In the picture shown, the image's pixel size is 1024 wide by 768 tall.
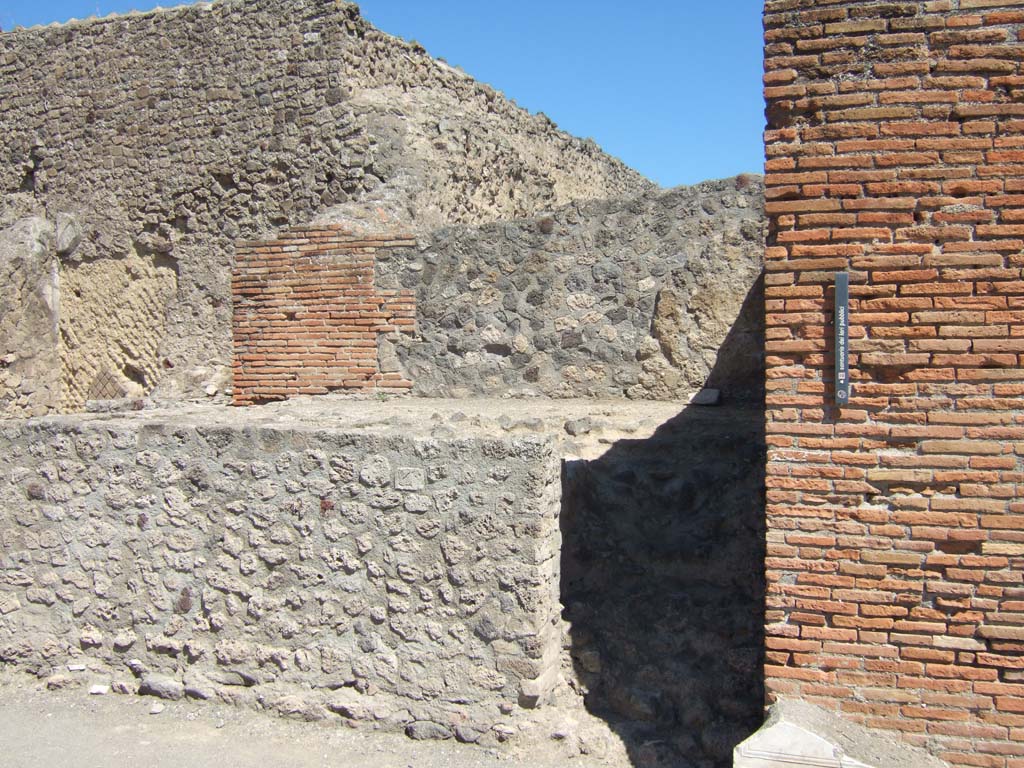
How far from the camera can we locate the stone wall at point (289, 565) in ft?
13.9

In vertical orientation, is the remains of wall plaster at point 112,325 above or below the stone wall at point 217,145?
below

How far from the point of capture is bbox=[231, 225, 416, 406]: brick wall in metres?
A: 7.26

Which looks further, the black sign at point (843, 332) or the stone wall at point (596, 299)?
the stone wall at point (596, 299)

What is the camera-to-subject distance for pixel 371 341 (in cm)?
726

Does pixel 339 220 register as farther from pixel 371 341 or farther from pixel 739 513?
pixel 739 513

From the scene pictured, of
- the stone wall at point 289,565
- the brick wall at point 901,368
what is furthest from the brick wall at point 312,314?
the brick wall at point 901,368

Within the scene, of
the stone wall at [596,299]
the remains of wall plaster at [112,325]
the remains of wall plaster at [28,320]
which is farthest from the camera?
the remains of wall plaster at [112,325]

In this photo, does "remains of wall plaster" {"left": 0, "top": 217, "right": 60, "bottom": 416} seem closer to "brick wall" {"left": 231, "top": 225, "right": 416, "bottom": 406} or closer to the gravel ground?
"brick wall" {"left": 231, "top": 225, "right": 416, "bottom": 406}

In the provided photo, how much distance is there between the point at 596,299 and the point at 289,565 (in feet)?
10.0

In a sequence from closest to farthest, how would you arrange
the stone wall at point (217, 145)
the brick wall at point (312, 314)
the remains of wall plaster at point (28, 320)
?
the brick wall at point (312, 314), the stone wall at point (217, 145), the remains of wall plaster at point (28, 320)

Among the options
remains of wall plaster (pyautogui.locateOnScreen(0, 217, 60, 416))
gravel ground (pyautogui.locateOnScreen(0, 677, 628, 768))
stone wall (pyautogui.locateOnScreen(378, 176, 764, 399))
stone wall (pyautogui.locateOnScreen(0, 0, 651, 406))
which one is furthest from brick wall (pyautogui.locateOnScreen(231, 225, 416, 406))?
remains of wall plaster (pyautogui.locateOnScreen(0, 217, 60, 416))

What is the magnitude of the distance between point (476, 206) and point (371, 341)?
3137mm

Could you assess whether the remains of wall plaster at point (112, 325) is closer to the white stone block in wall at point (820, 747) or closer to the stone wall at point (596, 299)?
the stone wall at point (596, 299)

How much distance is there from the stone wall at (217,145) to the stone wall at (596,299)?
1795 mm
